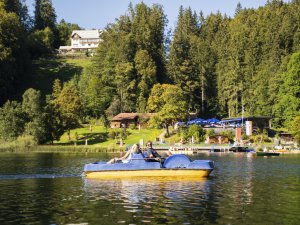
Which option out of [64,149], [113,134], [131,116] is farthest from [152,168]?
[131,116]

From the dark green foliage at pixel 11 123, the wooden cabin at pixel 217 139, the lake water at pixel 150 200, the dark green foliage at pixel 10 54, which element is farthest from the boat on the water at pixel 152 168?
the dark green foliage at pixel 10 54

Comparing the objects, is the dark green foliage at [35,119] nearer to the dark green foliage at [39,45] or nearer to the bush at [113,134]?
the bush at [113,134]

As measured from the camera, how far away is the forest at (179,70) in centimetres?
12438

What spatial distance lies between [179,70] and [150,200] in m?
116

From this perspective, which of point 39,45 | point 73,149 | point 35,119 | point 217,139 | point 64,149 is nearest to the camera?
point 73,149

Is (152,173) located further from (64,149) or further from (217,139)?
(217,139)

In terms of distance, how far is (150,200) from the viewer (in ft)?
103

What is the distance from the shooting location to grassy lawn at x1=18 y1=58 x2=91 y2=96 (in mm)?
159650

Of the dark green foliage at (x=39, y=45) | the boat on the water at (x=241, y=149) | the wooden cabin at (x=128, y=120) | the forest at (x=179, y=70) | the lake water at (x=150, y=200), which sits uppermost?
the dark green foliage at (x=39, y=45)

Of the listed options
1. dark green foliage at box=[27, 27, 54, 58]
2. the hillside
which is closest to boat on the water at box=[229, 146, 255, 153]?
the hillside

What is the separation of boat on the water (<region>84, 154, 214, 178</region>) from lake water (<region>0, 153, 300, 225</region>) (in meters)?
1.24

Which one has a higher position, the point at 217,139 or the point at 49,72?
the point at 49,72

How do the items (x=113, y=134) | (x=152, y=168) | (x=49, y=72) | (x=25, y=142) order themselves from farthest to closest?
(x=49, y=72), (x=113, y=134), (x=25, y=142), (x=152, y=168)

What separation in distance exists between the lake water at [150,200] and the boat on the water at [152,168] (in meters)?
1.24
